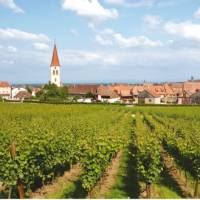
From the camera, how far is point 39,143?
43.2 ft

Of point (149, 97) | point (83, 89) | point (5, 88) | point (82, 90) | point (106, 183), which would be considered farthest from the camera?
point (5, 88)

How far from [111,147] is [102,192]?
1.71 metres

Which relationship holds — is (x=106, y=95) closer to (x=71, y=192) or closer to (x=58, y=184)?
(x=58, y=184)

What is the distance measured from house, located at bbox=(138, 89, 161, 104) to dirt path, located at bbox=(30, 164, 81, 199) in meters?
81.5

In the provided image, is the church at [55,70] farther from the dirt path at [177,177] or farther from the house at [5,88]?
the dirt path at [177,177]

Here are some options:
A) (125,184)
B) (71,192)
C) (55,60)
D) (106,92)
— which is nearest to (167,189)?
(125,184)

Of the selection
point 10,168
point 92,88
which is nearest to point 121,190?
point 10,168

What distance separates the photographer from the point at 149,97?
9894cm

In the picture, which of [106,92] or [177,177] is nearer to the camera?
[177,177]

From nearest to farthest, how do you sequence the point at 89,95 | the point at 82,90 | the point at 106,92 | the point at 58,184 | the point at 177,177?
the point at 58,184, the point at 177,177, the point at 106,92, the point at 89,95, the point at 82,90

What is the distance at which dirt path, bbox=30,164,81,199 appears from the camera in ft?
45.1

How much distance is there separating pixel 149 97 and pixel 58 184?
85.0m

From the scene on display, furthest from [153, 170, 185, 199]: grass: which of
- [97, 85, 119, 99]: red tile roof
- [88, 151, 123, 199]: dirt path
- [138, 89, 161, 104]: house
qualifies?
[97, 85, 119, 99]: red tile roof

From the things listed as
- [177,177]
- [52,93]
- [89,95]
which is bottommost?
[177,177]
